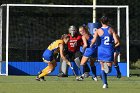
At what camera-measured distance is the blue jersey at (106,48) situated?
16547 millimetres

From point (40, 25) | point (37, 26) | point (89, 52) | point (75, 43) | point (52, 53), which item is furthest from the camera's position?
point (40, 25)

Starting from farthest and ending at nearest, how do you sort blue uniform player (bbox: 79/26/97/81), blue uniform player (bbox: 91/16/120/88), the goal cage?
the goal cage
blue uniform player (bbox: 79/26/97/81)
blue uniform player (bbox: 91/16/120/88)

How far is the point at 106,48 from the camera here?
54.6ft

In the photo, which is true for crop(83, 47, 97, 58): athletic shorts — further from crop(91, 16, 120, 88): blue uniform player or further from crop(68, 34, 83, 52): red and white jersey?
crop(91, 16, 120, 88): blue uniform player

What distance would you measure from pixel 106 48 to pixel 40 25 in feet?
31.3

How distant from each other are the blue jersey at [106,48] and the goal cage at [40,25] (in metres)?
8.40

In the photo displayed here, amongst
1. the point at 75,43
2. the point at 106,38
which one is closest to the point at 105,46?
the point at 106,38

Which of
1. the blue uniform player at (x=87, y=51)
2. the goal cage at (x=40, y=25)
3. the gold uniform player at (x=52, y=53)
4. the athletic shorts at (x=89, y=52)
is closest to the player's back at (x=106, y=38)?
the gold uniform player at (x=52, y=53)

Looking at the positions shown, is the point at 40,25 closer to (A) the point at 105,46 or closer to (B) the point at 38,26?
(B) the point at 38,26

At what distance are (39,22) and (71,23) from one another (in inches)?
54.9

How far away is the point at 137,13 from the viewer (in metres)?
46.6

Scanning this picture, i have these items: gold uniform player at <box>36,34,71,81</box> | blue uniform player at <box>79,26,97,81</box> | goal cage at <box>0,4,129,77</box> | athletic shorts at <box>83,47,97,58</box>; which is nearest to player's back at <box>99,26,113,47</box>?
gold uniform player at <box>36,34,71,81</box>

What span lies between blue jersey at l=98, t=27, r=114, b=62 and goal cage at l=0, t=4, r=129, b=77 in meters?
8.40

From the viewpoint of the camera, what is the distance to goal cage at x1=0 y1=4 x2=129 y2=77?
2509cm
